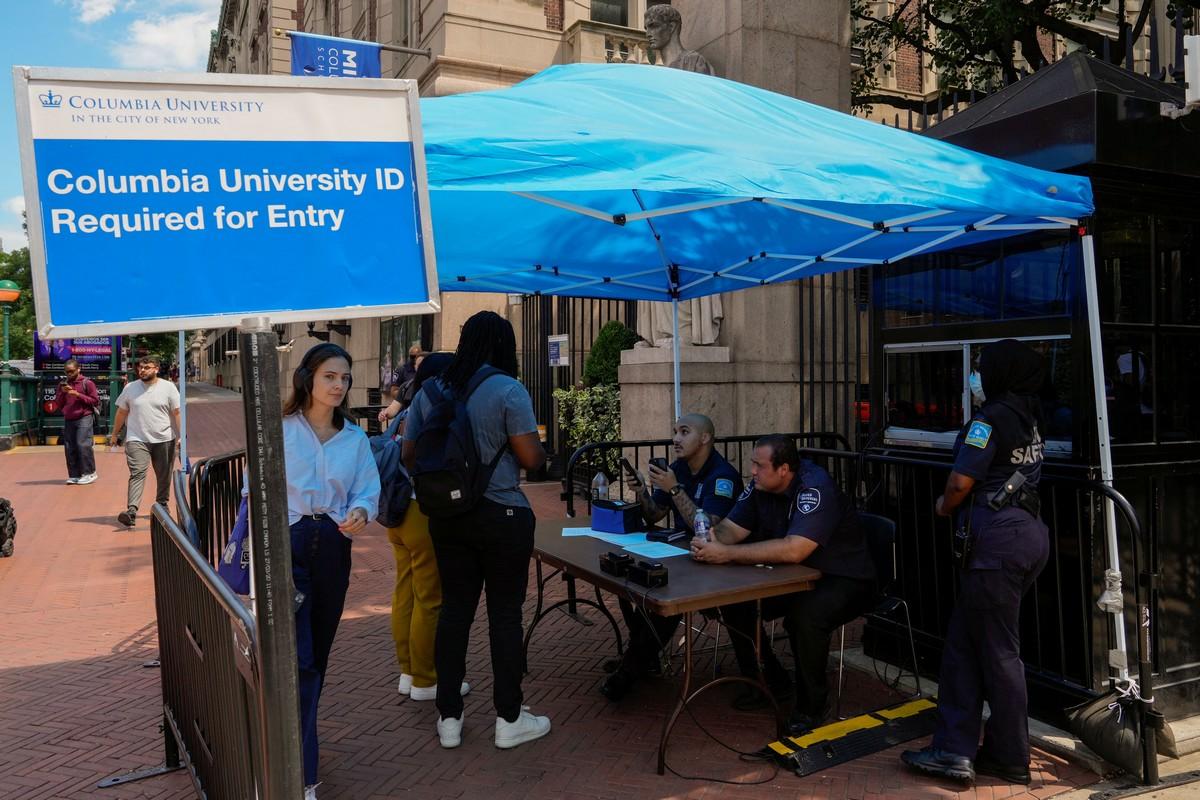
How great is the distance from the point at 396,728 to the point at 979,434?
314 cm

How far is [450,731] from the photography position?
420 cm

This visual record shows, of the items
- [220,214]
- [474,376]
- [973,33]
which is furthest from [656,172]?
[973,33]

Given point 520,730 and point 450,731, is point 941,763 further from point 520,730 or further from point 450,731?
point 450,731

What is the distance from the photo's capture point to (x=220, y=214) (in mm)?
1944

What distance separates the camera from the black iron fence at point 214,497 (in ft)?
16.2

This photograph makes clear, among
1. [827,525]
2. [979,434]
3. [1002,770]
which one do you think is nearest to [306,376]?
[827,525]

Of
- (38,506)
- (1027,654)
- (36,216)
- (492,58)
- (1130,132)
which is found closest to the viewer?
(36,216)

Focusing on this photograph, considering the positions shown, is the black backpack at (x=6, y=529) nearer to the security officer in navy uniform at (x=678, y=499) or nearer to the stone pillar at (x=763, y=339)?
the stone pillar at (x=763, y=339)

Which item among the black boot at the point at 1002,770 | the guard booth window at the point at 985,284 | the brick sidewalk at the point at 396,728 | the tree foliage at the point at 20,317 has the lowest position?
the brick sidewalk at the point at 396,728

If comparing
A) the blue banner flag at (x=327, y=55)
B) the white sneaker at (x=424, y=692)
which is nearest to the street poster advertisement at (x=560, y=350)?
the blue banner flag at (x=327, y=55)

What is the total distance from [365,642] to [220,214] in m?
4.57

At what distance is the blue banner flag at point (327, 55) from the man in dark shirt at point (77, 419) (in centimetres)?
572

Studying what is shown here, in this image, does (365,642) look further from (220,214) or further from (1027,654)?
(220,214)

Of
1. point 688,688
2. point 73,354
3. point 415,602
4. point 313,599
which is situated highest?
point 73,354
